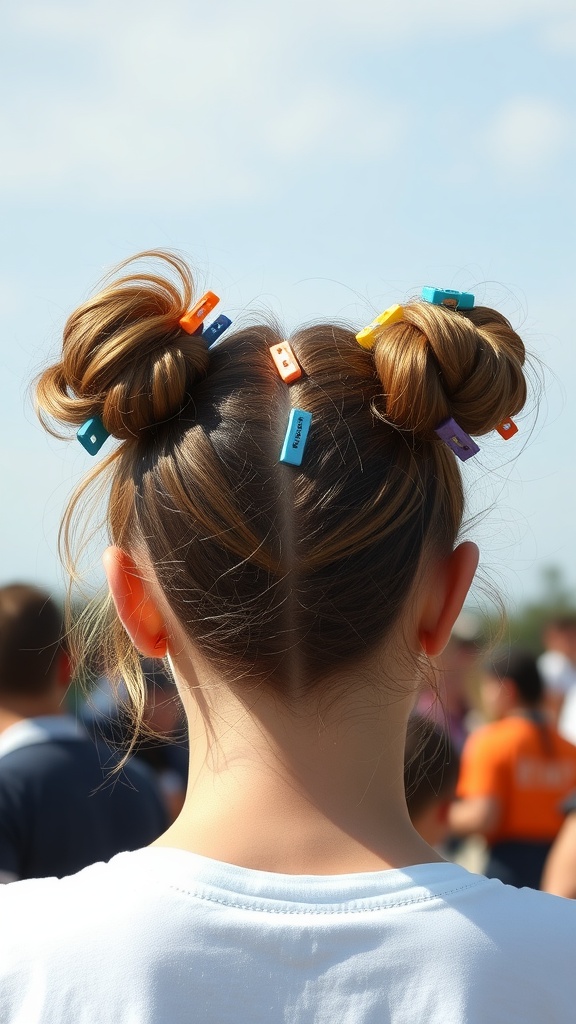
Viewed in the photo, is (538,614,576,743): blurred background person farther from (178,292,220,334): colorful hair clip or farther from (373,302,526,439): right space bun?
(178,292,220,334): colorful hair clip

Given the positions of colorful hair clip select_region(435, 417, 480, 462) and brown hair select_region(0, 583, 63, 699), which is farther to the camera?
brown hair select_region(0, 583, 63, 699)

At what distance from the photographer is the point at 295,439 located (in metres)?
1.14

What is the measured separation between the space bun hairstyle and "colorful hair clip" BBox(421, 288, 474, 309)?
0.20 ft

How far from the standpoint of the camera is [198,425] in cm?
122

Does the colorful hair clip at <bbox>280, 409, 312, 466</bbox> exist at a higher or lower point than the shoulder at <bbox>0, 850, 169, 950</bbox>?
higher

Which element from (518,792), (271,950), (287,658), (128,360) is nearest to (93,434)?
(128,360)

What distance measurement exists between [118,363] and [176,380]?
12 cm

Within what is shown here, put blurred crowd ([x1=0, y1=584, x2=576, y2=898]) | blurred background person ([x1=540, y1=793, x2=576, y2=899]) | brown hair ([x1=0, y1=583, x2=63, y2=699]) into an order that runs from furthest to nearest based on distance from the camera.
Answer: blurred background person ([x1=540, y1=793, x2=576, y2=899]) → brown hair ([x1=0, y1=583, x2=63, y2=699]) → blurred crowd ([x1=0, y1=584, x2=576, y2=898])

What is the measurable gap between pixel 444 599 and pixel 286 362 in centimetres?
32

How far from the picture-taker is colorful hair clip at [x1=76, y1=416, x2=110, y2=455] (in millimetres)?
1376

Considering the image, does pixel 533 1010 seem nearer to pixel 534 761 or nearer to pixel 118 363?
pixel 118 363

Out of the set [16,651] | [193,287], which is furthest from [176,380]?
[16,651]

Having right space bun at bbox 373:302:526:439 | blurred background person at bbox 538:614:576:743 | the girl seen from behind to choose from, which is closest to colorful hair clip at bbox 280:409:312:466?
the girl seen from behind

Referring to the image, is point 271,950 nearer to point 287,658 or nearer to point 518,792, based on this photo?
point 287,658
